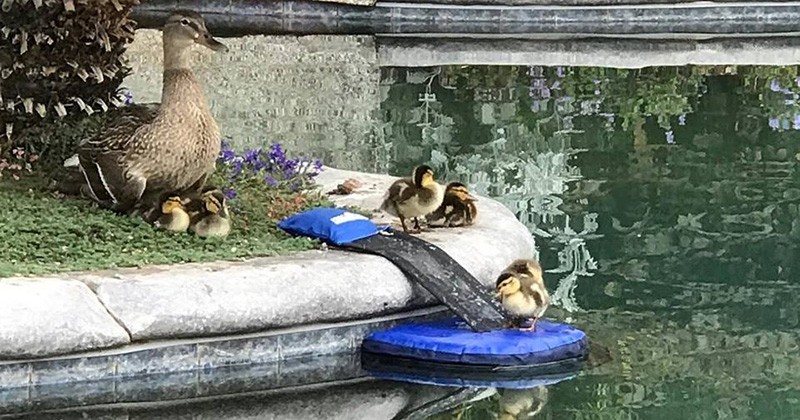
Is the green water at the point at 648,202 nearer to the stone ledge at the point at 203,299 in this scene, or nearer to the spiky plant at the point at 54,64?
the stone ledge at the point at 203,299

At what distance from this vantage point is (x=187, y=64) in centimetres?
738

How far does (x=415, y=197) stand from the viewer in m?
7.18

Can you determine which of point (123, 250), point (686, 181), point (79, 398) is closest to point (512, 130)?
point (686, 181)

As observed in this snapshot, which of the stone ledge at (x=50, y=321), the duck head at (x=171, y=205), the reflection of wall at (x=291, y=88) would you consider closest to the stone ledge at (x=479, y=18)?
the reflection of wall at (x=291, y=88)

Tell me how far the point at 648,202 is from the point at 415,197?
10.9 feet

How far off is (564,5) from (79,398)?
15.2 meters

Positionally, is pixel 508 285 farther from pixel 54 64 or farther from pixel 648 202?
pixel 648 202

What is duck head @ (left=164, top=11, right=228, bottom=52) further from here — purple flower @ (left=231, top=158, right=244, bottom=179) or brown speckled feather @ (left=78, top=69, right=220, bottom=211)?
purple flower @ (left=231, top=158, right=244, bottom=179)

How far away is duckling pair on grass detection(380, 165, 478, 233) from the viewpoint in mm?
7203

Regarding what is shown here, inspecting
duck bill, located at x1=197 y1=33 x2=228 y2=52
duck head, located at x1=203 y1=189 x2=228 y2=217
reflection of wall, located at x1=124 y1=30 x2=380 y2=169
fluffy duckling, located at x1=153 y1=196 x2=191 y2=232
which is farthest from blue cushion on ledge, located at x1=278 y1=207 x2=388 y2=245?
reflection of wall, located at x1=124 y1=30 x2=380 y2=169

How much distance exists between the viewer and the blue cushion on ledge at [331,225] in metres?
6.83

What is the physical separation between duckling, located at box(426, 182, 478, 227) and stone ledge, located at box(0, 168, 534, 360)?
0.42 m

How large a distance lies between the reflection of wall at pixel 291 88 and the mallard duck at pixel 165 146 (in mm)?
3816

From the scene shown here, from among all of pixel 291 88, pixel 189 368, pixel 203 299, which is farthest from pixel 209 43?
pixel 291 88
